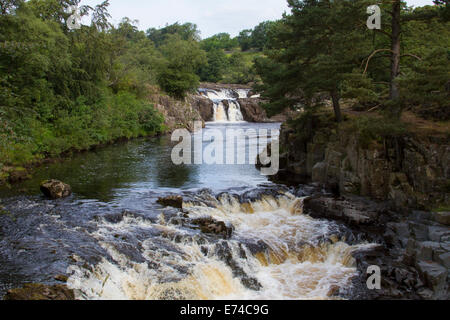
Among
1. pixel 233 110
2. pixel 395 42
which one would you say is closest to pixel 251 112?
pixel 233 110

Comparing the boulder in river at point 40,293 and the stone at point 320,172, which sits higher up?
the stone at point 320,172

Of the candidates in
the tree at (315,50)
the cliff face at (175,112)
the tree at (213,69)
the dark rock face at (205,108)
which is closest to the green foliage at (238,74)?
the tree at (213,69)

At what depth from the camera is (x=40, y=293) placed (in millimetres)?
7555

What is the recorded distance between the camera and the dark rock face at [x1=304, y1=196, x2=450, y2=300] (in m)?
8.84

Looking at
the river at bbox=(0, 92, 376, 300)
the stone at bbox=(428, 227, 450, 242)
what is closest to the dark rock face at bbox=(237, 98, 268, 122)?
the river at bbox=(0, 92, 376, 300)

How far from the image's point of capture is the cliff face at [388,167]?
1181cm

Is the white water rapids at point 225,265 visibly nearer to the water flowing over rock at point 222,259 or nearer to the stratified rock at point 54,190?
the water flowing over rock at point 222,259

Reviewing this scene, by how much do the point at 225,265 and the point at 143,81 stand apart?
33.4 m

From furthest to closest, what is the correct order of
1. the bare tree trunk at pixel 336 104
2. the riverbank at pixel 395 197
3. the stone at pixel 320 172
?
1. the bare tree trunk at pixel 336 104
2. the stone at pixel 320 172
3. the riverbank at pixel 395 197

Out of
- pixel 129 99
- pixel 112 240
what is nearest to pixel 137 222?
pixel 112 240

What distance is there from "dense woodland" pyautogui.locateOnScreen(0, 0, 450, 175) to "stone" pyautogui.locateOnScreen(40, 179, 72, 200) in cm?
215

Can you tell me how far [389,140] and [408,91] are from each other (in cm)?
257

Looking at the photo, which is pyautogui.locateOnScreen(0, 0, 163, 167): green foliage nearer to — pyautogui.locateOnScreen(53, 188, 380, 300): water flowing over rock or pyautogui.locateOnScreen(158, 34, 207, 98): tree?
pyautogui.locateOnScreen(53, 188, 380, 300): water flowing over rock

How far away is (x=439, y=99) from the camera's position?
11.3m
